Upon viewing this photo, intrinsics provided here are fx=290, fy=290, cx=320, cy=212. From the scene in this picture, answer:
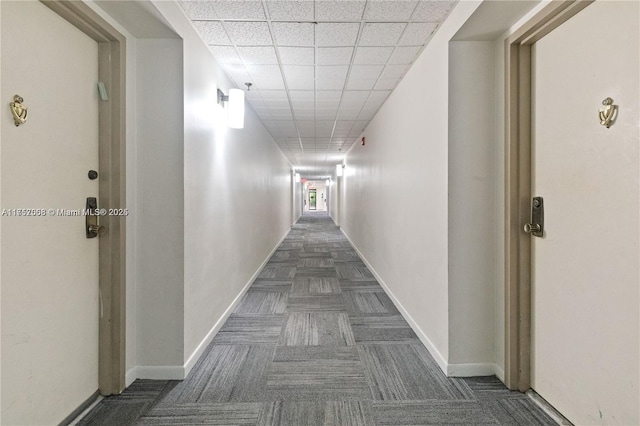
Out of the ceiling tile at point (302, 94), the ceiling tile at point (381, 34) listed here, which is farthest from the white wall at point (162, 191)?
the ceiling tile at point (302, 94)

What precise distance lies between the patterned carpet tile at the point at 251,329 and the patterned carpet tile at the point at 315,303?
0.27 metres

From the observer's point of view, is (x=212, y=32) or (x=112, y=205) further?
(x=212, y=32)

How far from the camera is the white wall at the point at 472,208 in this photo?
A: 5.93ft

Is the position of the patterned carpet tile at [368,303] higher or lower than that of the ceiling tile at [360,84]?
lower

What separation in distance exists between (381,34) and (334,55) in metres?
0.42

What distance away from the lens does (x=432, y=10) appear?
5.66ft

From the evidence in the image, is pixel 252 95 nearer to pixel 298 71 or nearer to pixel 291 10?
pixel 298 71

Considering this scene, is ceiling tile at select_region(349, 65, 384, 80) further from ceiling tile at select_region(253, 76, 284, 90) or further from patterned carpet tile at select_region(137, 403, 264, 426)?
patterned carpet tile at select_region(137, 403, 264, 426)

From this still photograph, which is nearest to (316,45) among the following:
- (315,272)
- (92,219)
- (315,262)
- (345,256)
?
(92,219)

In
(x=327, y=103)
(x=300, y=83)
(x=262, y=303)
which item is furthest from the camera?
(x=327, y=103)

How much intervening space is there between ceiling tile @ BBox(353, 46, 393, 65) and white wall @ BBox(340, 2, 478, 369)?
272 millimetres

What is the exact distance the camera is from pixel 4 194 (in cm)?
110

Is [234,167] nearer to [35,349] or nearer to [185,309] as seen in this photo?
[185,309]

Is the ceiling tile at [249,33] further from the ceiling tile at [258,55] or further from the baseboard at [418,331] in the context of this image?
the baseboard at [418,331]
